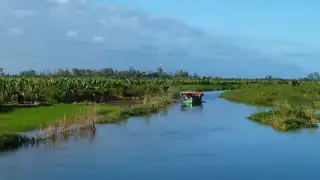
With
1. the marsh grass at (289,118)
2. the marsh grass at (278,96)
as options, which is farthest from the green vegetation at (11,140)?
the marsh grass at (278,96)

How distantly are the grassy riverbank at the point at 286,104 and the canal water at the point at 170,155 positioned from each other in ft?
4.81

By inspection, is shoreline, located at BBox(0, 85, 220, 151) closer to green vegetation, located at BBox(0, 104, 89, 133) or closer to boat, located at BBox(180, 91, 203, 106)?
green vegetation, located at BBox(0, 104, 89, 133)

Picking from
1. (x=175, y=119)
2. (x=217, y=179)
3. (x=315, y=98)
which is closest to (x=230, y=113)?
(x=175, y=119)

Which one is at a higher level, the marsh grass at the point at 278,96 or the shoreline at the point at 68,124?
the marsh grass at the point at 278,96

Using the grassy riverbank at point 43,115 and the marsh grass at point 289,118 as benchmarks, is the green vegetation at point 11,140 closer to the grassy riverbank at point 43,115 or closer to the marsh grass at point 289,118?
the grassy riverbank at point 43,115

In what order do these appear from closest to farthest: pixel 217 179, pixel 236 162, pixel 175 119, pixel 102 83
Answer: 1. pixel 217 179
2. pixel 236 162
3. pixel 175 119
4. pixel 102 83

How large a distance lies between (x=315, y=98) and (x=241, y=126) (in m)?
22.9

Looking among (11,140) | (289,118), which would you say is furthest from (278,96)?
(11,140)

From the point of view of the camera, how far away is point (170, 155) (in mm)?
22453

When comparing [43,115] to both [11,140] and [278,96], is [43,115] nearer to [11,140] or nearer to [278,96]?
[11,140]

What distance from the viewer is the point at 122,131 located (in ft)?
96.1

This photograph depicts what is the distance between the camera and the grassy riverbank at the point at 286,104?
3191cm

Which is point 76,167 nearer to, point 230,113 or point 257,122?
point 257,122

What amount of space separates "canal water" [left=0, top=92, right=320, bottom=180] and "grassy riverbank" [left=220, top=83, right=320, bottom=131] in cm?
147
